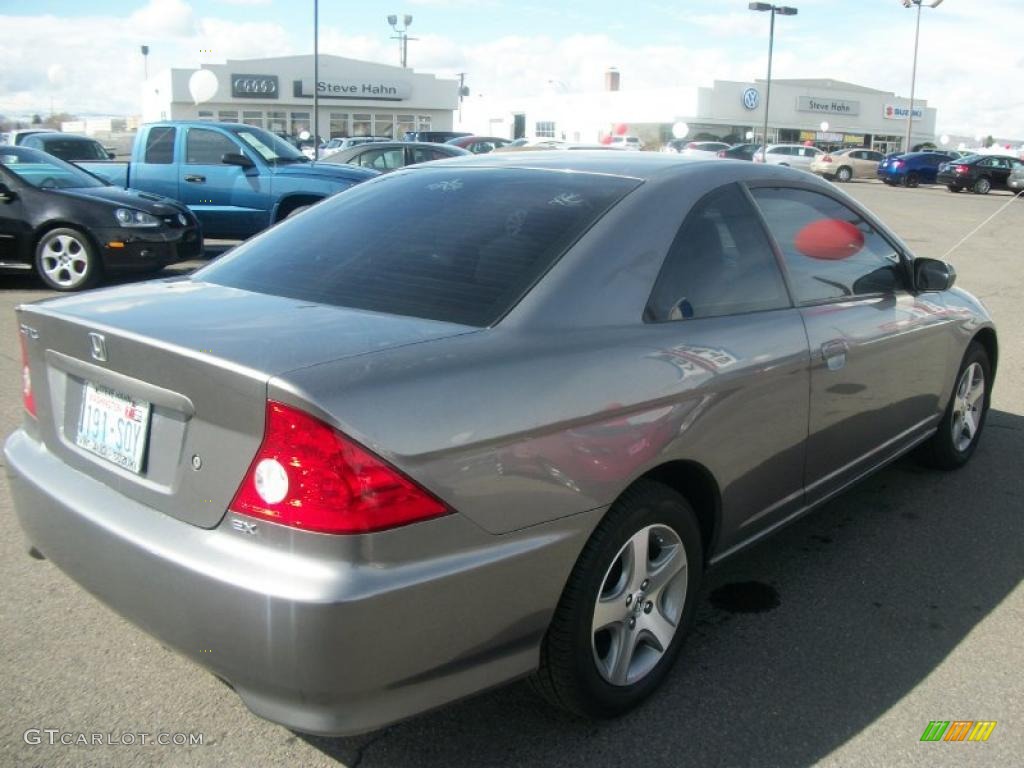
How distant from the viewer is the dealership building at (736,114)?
6412 cm

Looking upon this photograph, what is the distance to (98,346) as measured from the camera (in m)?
2.52

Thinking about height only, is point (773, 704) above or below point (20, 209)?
below

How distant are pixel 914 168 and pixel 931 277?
4018 centimetres

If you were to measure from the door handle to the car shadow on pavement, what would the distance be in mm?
790

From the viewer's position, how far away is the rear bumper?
204 centimetres

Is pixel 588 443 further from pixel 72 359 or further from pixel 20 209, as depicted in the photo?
pixel 20 209

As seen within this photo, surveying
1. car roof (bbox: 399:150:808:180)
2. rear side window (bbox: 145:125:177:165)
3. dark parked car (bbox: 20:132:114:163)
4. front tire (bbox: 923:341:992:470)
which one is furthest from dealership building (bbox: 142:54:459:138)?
car roof (bbox: 399:150:808:180)

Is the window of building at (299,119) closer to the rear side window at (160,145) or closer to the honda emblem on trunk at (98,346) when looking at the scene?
the rear side window at (160,145)

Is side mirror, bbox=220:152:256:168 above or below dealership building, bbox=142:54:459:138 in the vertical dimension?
below

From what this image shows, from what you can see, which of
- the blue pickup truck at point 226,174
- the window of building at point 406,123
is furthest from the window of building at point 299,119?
the blue pickup truck at point 226,174

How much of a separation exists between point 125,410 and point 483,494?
0.99 m

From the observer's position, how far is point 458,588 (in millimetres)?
2168

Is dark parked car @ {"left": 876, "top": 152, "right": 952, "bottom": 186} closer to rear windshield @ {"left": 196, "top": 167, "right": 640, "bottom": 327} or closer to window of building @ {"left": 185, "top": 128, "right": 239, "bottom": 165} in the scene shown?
window of building @ {"left": 185, "top": 128, "right": 239, "bottom": 165}

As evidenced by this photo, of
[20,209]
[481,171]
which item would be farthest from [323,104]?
[481,171]
